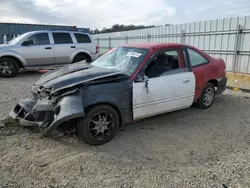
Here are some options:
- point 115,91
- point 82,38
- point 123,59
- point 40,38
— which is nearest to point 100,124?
point 115,91

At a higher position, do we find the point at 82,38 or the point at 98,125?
the point at 82,38

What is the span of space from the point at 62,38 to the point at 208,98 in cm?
708

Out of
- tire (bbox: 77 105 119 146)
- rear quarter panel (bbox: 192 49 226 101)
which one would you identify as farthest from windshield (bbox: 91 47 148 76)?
rear quarter panel (bbox: 192 49 226 101)

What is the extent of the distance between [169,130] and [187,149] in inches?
28.8

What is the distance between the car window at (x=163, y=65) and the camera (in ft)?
13.5

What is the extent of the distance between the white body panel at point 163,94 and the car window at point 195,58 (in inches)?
14.6

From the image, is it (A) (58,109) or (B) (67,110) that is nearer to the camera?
(B) (67,110)

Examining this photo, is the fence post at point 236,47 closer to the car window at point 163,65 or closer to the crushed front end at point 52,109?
the car window at point 163,65

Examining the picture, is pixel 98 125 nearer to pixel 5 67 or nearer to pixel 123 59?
pixel 123 59

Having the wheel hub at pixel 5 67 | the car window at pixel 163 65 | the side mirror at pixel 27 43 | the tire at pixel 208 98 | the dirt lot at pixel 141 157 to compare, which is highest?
the side mirror at pixel 27 43

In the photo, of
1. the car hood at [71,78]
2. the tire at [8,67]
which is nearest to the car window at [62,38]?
the tire at [8,67]

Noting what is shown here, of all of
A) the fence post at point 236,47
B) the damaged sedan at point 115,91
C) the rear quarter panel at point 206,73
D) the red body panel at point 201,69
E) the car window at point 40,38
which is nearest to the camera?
the damaged sedan at point 115,91

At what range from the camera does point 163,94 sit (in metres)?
4.12

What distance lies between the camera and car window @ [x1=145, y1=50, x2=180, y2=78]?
4102mm
